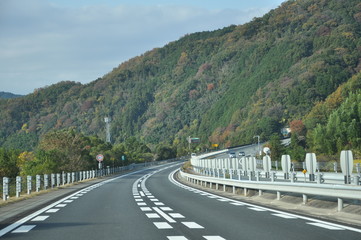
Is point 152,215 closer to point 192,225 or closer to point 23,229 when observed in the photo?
point 192,225

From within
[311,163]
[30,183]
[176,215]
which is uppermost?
[311,163]

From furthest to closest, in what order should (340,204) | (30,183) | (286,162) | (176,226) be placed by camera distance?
(30,183) → (286,162) → (340,204) → (176,226)

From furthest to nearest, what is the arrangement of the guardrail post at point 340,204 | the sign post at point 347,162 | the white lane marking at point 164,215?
the sign post at point 347,162 → the guardrail post at point 340,204 → the white lane marking at point 164,215

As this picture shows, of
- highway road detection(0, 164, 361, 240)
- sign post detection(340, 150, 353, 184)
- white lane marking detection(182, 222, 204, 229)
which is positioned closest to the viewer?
highway road detection(0, 164, 361, 240)

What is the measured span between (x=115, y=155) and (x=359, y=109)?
48635 millimetres

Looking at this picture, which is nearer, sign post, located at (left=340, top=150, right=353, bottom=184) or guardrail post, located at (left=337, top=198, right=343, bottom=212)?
guardrail post, located at (left=337, top=198, right=343, bottom=212)

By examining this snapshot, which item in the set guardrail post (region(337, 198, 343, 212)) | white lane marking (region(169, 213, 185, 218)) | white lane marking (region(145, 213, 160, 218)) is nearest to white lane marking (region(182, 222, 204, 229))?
white lane marking (region(169, 213, 185, 218))

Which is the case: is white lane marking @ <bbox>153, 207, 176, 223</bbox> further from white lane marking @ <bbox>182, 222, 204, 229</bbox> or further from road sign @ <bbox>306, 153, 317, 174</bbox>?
road sign @ <bbox>306, 153, 317, 174</bbox>

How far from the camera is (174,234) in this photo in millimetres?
10594

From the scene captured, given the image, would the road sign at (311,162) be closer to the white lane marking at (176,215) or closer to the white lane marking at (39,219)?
the white lane marking at (176,215)

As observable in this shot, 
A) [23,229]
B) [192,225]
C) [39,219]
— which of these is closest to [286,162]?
[192,225]

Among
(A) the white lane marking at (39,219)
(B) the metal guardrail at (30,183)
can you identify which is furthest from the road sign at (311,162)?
(B) the metal guardrail at (30,183)

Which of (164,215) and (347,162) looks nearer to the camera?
(347,162)

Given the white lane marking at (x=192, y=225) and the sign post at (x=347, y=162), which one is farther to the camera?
the sign post at (x=347, y=162)
